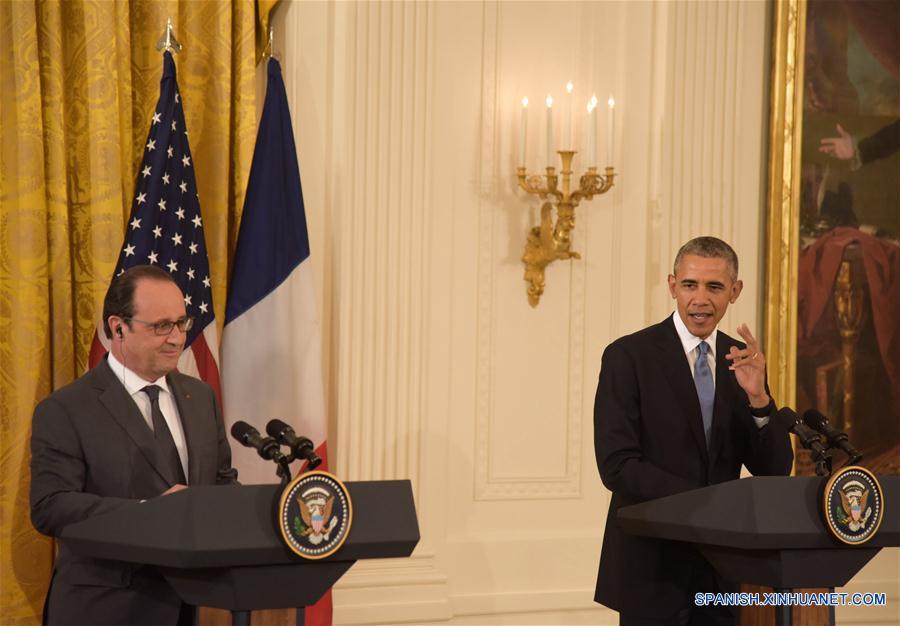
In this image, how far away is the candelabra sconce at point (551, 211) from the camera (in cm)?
551

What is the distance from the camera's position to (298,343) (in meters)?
5.04

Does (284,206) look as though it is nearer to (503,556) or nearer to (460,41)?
(460,41)

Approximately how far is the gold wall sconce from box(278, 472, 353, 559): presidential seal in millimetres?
3045

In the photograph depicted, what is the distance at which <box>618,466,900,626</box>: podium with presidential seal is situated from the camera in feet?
9.81

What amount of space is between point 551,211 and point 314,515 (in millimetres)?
3237

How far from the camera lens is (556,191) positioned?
5.54 meters

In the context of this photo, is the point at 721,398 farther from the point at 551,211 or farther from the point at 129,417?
the point at 551,211

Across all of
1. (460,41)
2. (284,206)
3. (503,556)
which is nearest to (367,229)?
(284,206)

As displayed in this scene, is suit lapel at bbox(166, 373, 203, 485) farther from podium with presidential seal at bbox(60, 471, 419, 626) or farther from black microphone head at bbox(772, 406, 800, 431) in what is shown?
black microphone head at bbox(772, 406, 800, 431)

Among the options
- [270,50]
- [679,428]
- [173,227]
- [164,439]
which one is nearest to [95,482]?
[164,439]

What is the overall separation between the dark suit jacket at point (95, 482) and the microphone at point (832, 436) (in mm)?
1871

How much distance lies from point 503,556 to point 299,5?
2.93 m

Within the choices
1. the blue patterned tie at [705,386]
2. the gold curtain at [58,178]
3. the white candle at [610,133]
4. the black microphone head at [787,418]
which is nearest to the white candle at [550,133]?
the white candle at [610,133]

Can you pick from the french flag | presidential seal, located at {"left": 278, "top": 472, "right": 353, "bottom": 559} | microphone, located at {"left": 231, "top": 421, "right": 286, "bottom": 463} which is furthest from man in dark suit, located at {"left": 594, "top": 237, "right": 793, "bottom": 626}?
the french flag
